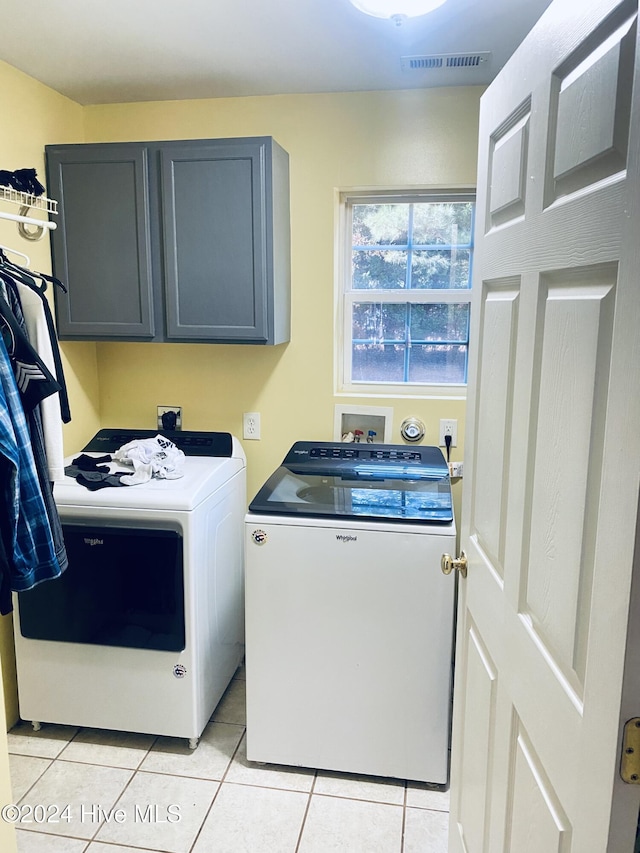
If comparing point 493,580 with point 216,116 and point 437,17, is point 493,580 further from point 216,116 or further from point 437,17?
point 216,116

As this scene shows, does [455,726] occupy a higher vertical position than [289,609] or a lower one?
lower

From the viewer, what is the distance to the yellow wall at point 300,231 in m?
2.50

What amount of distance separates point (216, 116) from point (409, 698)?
2325 mm

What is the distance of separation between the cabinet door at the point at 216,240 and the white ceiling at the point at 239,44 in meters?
0.28

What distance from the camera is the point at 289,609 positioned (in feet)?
6.84

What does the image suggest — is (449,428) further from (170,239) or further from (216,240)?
(170,239)

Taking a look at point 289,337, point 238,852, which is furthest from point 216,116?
point 238,852

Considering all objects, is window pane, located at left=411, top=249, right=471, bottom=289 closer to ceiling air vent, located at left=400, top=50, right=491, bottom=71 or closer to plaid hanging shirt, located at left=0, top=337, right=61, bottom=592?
ceiling air vent, located at left=400, top=50, right=491, bottom=71

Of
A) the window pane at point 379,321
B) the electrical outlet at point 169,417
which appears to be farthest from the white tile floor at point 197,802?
the window pane at point 379,321

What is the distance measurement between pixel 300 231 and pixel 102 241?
2.58 feet

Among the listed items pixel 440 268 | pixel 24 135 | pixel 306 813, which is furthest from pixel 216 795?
pixel 24 135

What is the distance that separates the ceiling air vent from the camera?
7.08ft

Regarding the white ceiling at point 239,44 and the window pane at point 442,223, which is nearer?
the white ceiling at point 239,44

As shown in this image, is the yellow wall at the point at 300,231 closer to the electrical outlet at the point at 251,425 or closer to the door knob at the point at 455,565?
the electrical outlet at the point at 251,425
